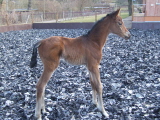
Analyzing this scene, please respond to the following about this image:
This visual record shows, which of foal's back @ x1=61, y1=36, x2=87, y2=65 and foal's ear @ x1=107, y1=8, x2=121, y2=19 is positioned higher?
foal's ear @ x1=107, y1=8, x2=121, y2=19

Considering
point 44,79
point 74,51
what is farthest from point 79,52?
point 44,79

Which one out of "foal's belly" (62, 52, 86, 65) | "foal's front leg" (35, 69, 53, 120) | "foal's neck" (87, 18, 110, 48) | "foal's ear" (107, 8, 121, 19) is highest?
"foal's ear" (107, 8, 121, 19)

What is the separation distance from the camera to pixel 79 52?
4090 mm

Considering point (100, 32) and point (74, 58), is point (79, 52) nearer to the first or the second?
point (74, 58)

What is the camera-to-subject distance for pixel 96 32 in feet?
14.4

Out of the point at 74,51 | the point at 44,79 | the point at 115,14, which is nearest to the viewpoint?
the point at 44,79

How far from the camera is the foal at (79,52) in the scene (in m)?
3.83

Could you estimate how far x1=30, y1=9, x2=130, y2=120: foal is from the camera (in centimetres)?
383

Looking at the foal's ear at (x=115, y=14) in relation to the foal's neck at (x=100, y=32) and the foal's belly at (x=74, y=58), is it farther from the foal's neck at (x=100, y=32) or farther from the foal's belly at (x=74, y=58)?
the foal's belly at (x=74, y=58)

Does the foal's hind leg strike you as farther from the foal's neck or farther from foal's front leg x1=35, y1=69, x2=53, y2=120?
the foal's neck

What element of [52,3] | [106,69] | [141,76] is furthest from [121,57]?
[52,3]

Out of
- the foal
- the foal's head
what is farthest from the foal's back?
the foal's head

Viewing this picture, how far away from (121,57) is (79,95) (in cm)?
428

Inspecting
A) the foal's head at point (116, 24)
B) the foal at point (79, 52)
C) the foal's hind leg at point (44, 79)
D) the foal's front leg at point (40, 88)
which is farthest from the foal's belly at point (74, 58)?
the foal's head at point (116, 24)
